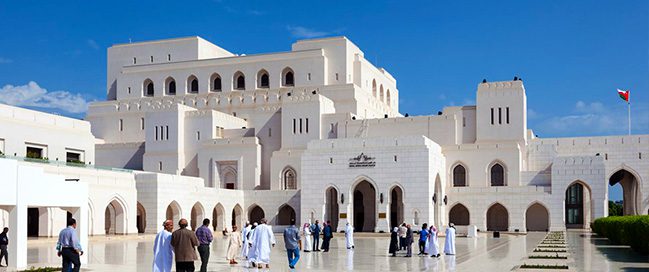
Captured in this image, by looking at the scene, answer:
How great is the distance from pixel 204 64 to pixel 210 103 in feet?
11.7

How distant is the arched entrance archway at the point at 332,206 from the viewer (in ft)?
161

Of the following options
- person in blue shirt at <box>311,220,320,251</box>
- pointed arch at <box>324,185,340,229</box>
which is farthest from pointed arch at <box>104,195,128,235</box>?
person in blue shirt at <box>311,220,320,251</box>

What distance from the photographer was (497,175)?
5147 cm

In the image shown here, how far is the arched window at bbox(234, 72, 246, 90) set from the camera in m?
64.1

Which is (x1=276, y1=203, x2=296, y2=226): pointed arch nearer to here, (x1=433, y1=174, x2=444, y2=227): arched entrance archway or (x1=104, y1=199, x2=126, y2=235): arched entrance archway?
(x1=433, y1=174, x2=444, y2=227): arched entrance archway

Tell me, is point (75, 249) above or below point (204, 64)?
below

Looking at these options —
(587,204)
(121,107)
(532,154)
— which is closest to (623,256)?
(532,154)

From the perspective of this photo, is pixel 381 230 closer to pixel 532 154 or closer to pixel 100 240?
pixel 532 154

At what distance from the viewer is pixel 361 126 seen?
53938mm

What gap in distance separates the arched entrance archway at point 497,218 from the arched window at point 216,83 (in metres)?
25.1

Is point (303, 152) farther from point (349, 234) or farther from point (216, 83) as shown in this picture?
A: point (349, 234)

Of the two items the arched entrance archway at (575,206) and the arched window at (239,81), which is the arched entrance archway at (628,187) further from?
the arched window at (239,81)

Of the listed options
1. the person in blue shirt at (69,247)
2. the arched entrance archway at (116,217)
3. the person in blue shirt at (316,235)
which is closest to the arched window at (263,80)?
the arched entrance archway at (116,217)

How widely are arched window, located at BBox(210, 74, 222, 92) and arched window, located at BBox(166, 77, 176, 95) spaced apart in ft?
11.1
